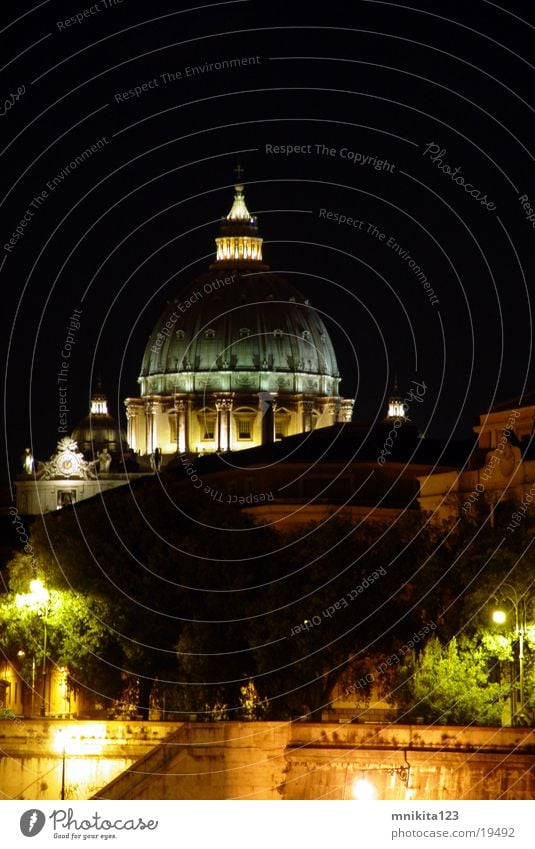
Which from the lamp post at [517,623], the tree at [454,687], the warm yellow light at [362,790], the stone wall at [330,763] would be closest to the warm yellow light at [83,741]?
the stone wall at [330,763]

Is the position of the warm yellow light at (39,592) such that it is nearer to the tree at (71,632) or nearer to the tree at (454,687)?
the tree at (71,632)

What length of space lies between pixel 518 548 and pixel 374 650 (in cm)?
566

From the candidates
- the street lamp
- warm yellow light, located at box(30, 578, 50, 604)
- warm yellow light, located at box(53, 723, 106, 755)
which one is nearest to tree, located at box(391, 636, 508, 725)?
warm yellow light, located at box(53, 723, 106, 755)

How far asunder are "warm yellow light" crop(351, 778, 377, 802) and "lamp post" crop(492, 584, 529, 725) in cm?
436

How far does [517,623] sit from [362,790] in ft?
19.4

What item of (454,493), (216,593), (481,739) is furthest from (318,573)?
(481,739)

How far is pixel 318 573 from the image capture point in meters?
94.6

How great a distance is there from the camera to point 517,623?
78562 mm

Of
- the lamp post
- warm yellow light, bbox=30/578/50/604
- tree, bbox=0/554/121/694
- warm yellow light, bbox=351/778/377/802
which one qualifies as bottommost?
warm yellow light, bbox=351/778/377/802

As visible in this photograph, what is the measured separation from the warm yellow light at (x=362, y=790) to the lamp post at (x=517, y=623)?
14.3 ft

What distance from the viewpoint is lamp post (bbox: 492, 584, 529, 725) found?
Answer: 7731 centimetres

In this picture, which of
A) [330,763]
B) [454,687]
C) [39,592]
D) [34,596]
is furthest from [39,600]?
[330,763]

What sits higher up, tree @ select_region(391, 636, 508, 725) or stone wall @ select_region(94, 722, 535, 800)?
tree @ select_region(391, 636, 508, 725)

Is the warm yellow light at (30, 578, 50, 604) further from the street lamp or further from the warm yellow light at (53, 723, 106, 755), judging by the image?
the warm yellow light at (53, 723, 106, 755)
